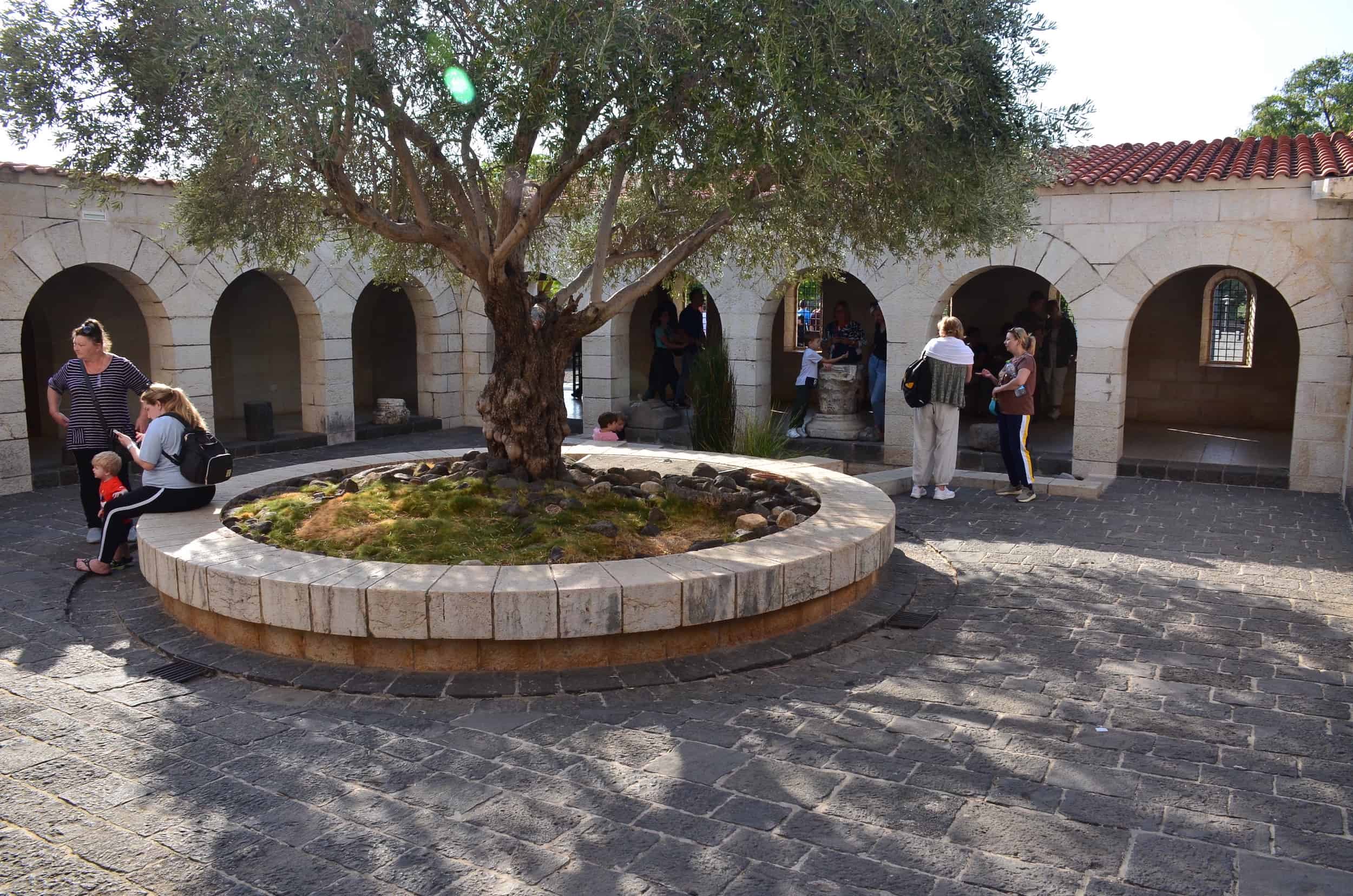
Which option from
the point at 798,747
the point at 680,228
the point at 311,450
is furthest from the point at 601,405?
Answer: the point at 798,747

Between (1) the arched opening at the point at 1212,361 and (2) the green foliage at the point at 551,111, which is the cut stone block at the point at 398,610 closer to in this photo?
(2) the green foliage at the point at 551,111

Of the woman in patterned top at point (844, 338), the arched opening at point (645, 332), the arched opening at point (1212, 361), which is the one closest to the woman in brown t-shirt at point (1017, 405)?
the woman in patterned top at point (844, 338)

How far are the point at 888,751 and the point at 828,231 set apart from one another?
4814 millimetres

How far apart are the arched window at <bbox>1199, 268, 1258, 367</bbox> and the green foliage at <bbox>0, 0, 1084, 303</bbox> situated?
997cm

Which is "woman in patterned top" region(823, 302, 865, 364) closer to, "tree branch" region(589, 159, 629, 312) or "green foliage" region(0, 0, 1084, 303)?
"green foliage" region(0, 0, 1084, 303)

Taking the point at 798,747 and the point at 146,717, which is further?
the point at 146,717

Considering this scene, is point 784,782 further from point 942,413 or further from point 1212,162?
point 1212,162

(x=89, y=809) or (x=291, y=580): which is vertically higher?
(x=291, y=580)

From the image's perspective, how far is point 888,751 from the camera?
432 cm

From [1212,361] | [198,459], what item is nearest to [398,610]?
[198,459]

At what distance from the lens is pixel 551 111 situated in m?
5.78

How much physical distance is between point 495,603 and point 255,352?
13.6m

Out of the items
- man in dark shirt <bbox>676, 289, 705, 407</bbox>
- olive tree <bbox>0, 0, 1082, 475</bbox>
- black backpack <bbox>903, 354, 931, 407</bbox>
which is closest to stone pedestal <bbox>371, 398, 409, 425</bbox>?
man in dark shirt <bbox>676, 289, 705, 407</bbox>

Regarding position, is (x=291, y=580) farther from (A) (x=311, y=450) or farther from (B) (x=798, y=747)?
(A) (x=311, y=450)
